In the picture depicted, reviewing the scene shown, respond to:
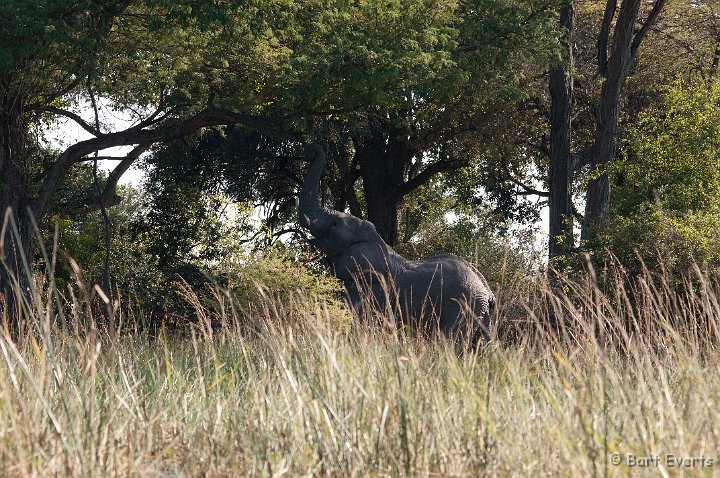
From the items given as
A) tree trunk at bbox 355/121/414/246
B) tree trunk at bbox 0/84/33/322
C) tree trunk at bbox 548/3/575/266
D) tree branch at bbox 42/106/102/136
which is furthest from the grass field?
tree trunk at bbox 355/121/414/246

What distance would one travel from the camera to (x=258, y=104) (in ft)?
50.4

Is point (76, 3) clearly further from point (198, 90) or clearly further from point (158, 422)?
point (158, 422)

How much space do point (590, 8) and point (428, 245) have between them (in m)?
5.76

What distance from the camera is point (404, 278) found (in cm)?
930

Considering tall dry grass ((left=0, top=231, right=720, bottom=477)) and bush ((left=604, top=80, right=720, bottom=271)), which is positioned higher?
bush ((left=604, top=80, right=720, bottom=271))

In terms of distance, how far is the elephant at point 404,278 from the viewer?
913cm

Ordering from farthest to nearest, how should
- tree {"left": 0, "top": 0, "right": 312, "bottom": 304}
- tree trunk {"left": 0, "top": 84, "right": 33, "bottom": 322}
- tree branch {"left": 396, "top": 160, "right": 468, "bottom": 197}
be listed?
tree branch {"left": 396, "top": 160, "right": 468, "bottom": 197}, tree trunk {"left": 0, "top": 84, "right": 33, "bottom": 322}, tree {"left": 0, "top": 0, "right": 312, "bottom": 304}

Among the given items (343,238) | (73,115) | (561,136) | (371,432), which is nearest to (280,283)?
(343,238)

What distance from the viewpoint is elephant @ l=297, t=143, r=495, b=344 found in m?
9.13

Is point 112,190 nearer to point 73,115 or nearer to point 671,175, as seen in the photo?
point 73,115

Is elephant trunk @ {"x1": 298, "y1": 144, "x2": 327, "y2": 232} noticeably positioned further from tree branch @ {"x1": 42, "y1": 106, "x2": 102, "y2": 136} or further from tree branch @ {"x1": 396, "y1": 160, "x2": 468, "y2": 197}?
tree branch @ {"x1": 396, "y1": 160, "x2": 468, "y2": 197}

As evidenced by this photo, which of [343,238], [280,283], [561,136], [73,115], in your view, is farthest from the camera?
[561,136]

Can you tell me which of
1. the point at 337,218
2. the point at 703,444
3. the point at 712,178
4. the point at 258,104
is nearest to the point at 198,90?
the point at 258,104

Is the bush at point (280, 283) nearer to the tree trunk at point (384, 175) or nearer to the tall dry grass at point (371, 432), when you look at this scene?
the tree trunk at point (384, 175)
